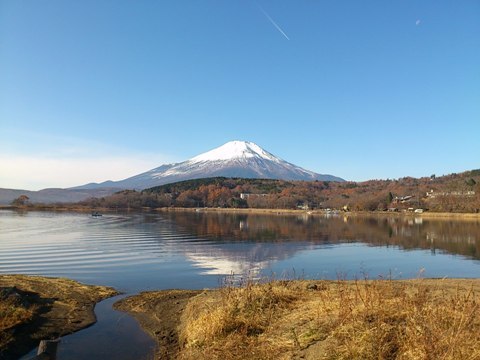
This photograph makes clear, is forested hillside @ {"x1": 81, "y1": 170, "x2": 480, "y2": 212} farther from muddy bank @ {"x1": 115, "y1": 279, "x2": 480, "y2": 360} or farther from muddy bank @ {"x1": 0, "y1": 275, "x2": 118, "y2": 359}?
muddy bank @ {"x1": 115, "y1": 279, "x2": 480, "y2": 360}

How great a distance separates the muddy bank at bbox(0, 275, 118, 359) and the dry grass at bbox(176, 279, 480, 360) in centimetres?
374

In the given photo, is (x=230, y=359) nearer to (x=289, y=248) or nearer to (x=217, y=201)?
(x=289, y=248)

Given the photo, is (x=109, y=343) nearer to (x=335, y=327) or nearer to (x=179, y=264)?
(x=335, y=327)

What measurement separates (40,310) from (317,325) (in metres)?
9.01

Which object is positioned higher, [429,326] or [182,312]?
[429,326]

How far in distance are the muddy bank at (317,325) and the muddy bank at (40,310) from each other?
8.36 ft

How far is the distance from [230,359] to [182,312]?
5778 mm

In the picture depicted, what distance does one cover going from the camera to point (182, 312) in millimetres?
12492

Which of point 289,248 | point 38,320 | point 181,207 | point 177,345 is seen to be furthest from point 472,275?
point 181,207

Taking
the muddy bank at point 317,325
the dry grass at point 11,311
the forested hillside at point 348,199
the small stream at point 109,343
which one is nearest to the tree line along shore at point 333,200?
the forested hillside at point 348,199

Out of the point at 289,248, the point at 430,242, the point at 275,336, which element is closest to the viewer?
the point at 275,336

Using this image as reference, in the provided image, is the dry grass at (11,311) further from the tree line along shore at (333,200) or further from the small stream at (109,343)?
the tree line along shore at (333,200)

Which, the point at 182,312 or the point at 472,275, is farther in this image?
the point at 472,275

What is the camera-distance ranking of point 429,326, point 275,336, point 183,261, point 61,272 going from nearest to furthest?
point 429,326 → point 275,336 → point 61,272 → point 183,261
